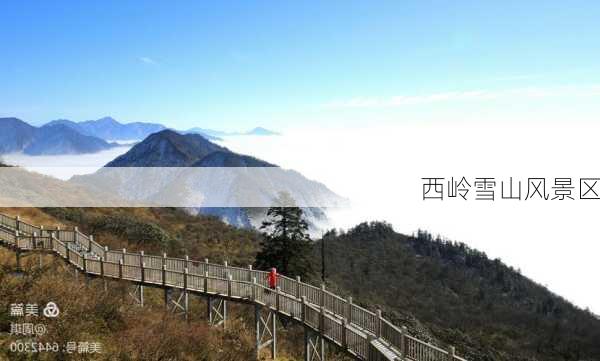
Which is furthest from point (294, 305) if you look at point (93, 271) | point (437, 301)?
point (437, 301)

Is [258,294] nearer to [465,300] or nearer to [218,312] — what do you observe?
[218,312]

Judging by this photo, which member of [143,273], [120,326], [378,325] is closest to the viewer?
[120,326]

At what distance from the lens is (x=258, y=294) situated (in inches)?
918

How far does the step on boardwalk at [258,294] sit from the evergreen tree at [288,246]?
7481 mm

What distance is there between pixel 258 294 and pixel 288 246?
15.5 m

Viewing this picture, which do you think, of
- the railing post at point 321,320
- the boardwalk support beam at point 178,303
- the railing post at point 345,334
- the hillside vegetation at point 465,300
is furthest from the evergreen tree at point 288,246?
the hillside vegetation at point 465,300

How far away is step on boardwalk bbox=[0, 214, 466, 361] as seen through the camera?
53.1 feet

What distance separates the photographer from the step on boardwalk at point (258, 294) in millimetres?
16188

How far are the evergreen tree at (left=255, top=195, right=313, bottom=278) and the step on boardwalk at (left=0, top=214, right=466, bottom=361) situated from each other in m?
7.48

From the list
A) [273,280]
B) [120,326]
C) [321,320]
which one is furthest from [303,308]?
[120,326]

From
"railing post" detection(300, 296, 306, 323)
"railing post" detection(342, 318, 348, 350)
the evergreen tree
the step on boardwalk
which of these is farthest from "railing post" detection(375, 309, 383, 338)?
the evergreen tree

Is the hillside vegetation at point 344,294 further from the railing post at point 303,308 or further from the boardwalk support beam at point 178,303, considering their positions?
the railing post at point 303,308

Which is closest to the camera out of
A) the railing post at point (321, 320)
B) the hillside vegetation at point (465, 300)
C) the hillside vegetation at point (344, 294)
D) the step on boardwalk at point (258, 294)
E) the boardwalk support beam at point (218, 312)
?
the hillside vegetation at point (344, 294)

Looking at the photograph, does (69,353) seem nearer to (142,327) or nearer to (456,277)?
(142,327)
